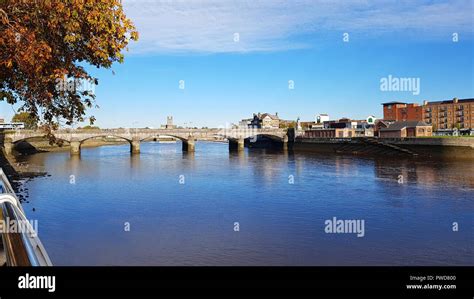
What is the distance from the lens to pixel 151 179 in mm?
40844

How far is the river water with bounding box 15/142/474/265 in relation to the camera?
15.8 m

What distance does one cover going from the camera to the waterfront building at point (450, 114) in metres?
125

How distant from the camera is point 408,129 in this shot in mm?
86312

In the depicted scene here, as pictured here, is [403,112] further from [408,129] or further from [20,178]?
[20,178]

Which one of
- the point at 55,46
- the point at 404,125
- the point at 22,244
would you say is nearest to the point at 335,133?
the point at 404,125

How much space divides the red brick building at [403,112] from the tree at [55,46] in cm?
13432

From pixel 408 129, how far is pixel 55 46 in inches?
3402
